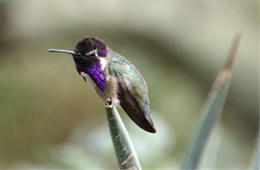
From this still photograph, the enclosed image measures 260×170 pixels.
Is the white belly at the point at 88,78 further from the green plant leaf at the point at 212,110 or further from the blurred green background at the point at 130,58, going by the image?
the blurred green background at the point at 130,58

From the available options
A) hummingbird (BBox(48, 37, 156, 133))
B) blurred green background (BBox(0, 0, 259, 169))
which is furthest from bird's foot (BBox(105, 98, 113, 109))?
blurred green background (BBox(0, 0, 259, 169))

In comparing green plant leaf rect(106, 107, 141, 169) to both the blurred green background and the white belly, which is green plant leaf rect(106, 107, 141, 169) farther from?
the blurred green background

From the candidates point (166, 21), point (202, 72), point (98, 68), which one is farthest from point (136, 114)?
point (166, 21)

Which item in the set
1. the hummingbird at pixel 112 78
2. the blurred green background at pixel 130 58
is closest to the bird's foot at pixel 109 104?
the hummingbird at pixel 112 78

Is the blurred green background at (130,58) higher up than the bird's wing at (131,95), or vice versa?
the bird's wing at (131,95)

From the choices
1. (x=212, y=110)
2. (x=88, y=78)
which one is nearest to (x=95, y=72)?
(x=88, y=78)

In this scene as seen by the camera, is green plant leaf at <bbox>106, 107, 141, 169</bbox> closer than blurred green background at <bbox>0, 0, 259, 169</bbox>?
Yes
